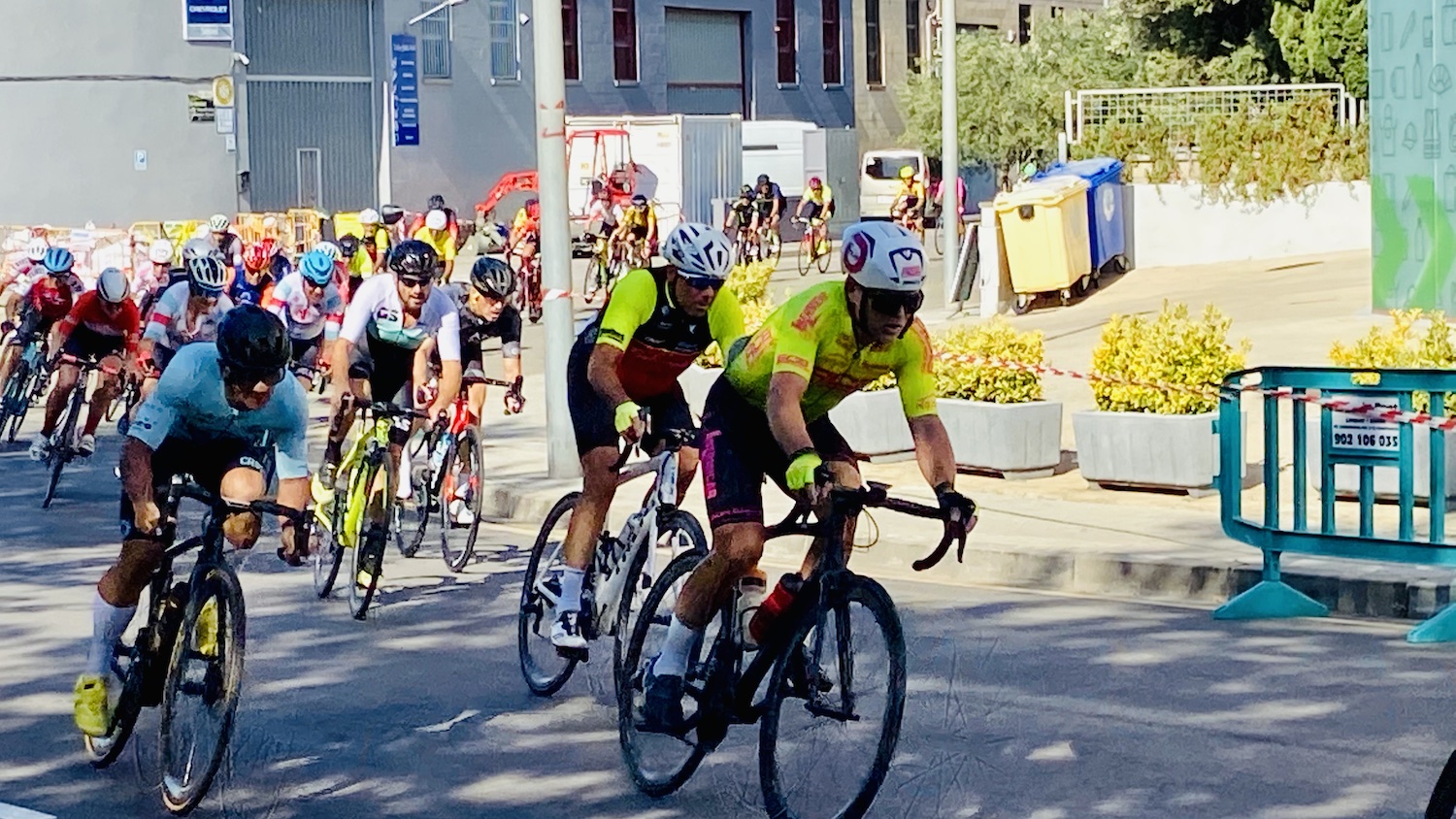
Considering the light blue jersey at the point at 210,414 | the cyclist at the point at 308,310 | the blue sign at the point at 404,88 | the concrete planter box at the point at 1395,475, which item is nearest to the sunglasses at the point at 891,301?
the light blue jersey at the point at 210,414

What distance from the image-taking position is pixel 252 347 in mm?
6719

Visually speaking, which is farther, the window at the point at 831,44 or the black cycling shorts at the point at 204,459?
the window at the point at 831,44

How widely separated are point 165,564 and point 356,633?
8.56 feet

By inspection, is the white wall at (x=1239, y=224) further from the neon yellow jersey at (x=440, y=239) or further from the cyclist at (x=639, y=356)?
the cyclist at (x=639, y=356)

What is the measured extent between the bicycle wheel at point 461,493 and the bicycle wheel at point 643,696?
14.4 feet

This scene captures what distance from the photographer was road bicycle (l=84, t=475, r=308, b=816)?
6.75 metres

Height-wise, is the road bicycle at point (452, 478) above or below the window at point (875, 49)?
below

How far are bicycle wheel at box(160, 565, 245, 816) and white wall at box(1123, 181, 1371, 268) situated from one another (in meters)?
23.7

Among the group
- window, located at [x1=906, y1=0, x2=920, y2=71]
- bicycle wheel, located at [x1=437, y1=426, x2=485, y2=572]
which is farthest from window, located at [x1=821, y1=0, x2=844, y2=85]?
bicycle wheel, located at [x1=437, y1=426, x2=485, y2=572]

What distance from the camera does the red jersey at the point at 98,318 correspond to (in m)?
15.1

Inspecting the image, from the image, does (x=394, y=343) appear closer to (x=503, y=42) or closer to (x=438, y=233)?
(x=438, y=233)

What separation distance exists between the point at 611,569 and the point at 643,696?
122 centimetres

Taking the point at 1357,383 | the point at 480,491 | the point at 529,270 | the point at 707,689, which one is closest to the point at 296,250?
the point at 529,270

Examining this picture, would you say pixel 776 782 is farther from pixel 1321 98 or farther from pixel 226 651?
pixel 1321 98
